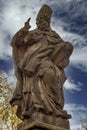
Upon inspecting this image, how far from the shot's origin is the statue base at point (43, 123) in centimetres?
854

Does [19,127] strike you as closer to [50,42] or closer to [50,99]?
[50,99]

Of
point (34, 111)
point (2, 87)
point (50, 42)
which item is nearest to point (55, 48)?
point (50, 42)

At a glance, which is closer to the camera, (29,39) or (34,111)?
(34,111)

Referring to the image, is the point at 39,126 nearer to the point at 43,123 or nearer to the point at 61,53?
the point at 43,123

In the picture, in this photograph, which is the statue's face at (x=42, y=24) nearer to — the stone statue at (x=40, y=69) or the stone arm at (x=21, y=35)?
the stone statue at (x=40, y=69)

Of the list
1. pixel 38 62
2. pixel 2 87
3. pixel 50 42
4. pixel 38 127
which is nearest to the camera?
pixel 38 127

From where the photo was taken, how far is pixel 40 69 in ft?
31.7

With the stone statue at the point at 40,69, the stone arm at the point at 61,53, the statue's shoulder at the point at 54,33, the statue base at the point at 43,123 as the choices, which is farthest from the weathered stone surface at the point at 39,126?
the statue's shoulder at the point at 54,33

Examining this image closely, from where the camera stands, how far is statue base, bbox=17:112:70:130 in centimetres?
854

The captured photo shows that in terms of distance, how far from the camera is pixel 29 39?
1029 cm

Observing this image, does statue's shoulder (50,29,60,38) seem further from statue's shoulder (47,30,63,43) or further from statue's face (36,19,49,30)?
statue's face (36,19,49,30)

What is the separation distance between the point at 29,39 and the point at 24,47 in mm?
299

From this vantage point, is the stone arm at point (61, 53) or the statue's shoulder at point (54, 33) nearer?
the stone arm at point (61, 53)

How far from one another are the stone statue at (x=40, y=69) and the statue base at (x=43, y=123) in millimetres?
48
